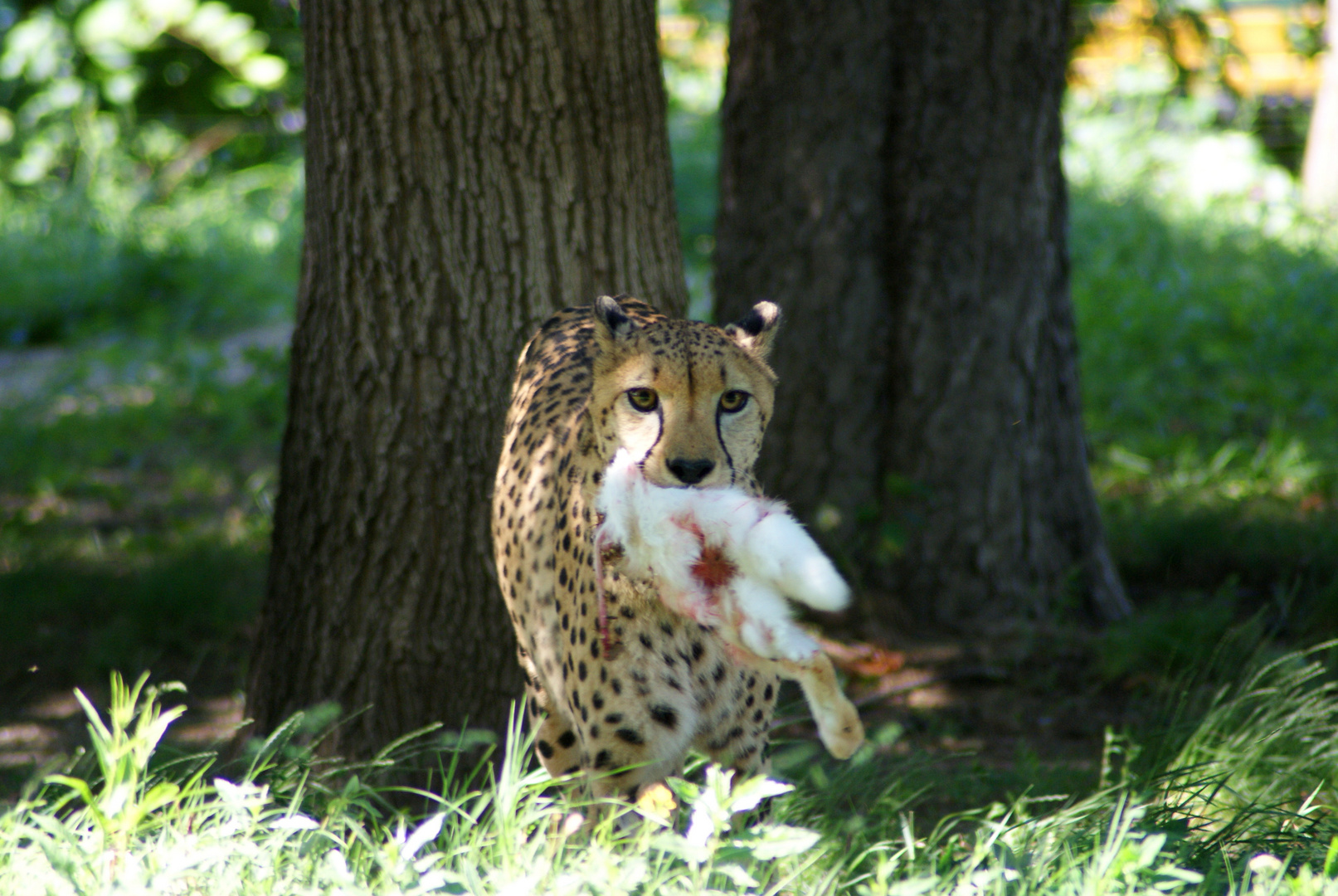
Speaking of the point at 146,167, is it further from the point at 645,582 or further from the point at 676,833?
the point at 676,833

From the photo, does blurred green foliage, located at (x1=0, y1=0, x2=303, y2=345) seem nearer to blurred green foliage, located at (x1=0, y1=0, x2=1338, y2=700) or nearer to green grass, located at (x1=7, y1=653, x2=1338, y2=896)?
blurred green foliage, located at (x1=0, y1=0, x2=1338, y2=700)

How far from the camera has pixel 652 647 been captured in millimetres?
2355

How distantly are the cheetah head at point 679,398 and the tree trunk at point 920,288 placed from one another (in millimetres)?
2187

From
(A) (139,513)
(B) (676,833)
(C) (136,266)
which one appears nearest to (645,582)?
(B) (676,833)

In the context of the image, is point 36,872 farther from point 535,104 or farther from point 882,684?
point 882,684

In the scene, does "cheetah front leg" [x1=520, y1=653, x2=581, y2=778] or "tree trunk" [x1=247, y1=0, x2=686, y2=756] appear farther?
"tree trunk" [x1=247, y1=0, x2=686, y2=756]

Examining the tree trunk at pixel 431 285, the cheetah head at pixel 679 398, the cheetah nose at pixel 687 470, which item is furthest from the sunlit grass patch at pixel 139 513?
the cheetah nose at pixel 687 470

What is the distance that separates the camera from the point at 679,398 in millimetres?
2197

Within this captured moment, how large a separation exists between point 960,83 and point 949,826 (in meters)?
2.68

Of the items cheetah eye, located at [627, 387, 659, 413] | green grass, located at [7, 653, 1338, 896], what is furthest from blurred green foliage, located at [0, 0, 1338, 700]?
cheetah eye, located at [627, 387, 659, 413]

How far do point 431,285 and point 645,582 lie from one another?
4.46ft

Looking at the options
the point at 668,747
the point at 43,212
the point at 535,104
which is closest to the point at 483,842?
the point at 668,747

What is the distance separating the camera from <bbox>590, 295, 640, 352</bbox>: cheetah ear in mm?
2381

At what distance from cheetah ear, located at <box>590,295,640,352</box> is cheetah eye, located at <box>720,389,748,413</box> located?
0.84 ft
